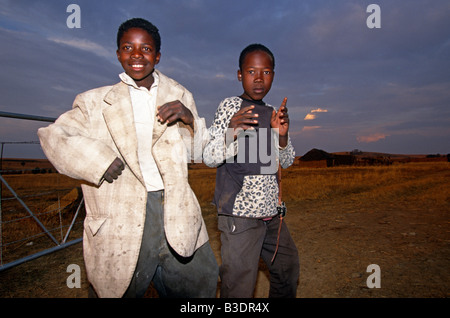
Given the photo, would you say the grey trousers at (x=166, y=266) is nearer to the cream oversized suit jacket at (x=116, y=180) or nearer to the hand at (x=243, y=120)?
the cream oversized suit jacket at (x=116, y=180)

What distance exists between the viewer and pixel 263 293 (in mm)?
3344

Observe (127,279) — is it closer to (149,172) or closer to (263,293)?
(149,172)

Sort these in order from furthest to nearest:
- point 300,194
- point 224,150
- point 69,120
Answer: point 300,194 < point 224,150 < point 69,120

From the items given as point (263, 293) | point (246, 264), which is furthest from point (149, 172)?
point (263, 293)

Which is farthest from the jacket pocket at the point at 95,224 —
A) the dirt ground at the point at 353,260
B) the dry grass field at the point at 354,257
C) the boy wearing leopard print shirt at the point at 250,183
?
the dry grass field at the point at 354,257

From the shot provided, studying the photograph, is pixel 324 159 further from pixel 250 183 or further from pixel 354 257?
pixel 250 183

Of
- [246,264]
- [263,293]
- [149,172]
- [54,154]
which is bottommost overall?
[263,293]

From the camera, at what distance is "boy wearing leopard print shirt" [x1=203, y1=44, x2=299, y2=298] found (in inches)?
78.4

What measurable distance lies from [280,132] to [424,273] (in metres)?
2.96

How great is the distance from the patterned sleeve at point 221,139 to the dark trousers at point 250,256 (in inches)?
18.3

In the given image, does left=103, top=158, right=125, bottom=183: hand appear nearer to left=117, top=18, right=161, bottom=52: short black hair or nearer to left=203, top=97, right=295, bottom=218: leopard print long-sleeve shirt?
left=203, top=97, right=295, bottom=218: leopard print long-sleeve shirt

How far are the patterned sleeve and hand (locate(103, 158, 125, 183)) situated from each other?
59 centimetres

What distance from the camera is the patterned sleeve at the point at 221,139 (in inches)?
77.3

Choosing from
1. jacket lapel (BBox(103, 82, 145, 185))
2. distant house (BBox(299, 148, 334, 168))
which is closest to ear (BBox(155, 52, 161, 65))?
jacket lapel (BBox(103, 82, 145, 185))
